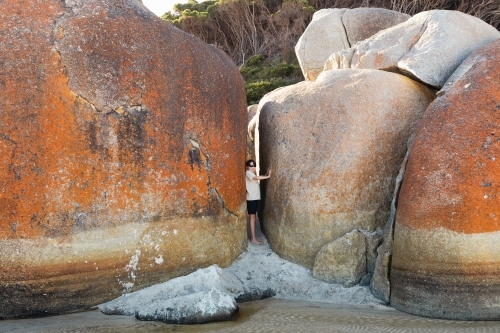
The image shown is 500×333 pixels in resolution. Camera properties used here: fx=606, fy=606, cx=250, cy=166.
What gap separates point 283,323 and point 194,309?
2.67 ft

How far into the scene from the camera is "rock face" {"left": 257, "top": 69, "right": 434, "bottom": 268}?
275 inches

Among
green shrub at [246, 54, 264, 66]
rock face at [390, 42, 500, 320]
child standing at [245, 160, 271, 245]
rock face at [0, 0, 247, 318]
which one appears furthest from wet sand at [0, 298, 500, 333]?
Answer: green shrub at [246, 54, 264, 66]

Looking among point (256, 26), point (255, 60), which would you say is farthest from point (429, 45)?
point (256, 26)

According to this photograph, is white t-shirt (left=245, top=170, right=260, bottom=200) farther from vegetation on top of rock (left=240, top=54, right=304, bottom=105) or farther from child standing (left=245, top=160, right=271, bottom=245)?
vegetation on top of rock (left=240, top=54, right=304, bottom=105)

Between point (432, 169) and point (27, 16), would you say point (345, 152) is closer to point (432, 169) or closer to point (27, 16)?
point (432, 169)

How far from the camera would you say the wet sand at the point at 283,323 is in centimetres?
509

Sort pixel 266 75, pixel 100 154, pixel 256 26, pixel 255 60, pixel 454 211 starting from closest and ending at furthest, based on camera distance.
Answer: pixel 454 211, pixel 100 154, pixel 266 75, pixel 255 60, pixel 256 26

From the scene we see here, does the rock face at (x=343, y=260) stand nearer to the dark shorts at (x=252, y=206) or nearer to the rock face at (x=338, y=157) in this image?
the rock face at (x=338, y=157)

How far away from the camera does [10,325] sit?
533 centimetres

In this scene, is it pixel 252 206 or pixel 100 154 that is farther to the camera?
pixel 252 206

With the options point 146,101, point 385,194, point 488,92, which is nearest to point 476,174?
point 488,92

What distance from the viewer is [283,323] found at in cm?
530

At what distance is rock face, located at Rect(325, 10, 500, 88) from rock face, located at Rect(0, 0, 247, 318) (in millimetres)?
2542

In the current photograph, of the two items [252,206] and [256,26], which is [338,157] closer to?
[252,206]
